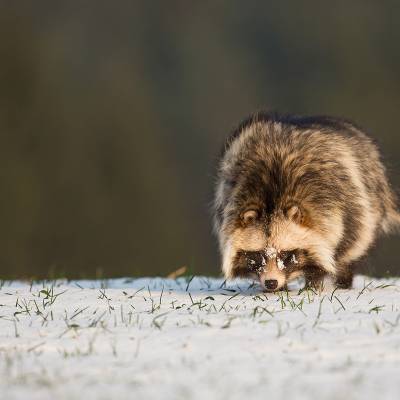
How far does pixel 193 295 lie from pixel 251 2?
3266 inches

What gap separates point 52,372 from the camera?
600cm

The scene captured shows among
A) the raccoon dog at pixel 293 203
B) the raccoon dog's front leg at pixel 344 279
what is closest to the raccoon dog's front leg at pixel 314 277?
the raccoon dog at pixel 293 203

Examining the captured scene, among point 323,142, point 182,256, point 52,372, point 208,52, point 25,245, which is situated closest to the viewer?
point 52,372

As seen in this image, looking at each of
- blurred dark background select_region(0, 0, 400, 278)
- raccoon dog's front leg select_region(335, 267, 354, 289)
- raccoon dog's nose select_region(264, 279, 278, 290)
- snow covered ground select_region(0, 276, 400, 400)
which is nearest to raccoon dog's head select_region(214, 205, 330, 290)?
raccoon dog's nose select_region(264, 279, 278, 290)

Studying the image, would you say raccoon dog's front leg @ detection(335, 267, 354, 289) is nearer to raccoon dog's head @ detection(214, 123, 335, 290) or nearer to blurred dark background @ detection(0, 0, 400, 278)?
blurred dark background @ detection(0, 0, 400, 278)

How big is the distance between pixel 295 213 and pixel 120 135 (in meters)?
29.5

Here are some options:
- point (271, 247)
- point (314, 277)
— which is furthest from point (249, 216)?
point (314, 277)

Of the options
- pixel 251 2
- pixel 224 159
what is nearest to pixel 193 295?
pixel 224 159

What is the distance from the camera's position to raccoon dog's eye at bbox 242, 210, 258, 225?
29.9 feet

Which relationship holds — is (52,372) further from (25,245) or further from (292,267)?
(25,245)

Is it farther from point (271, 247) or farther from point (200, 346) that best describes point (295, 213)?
point (200, 346)

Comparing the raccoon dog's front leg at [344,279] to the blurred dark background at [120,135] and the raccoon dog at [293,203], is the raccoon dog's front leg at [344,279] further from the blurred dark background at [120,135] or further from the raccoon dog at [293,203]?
the blurred dark background at [120,135]

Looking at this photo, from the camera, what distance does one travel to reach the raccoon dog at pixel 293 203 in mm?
9117

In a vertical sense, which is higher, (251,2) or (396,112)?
(251,2)
